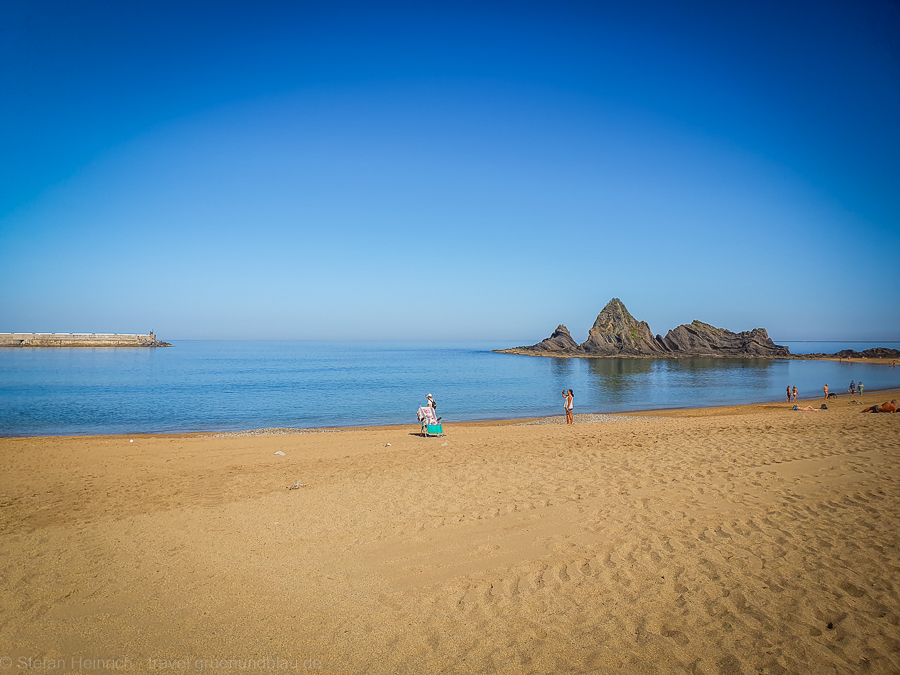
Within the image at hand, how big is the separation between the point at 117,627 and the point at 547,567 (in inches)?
199

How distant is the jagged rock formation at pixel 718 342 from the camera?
108825 mm

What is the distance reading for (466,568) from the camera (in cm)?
600

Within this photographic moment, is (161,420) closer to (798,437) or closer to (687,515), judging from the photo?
(687,515)

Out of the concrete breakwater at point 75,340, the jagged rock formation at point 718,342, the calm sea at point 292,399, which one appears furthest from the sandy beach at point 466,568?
the concrete breakwater at point 75,340

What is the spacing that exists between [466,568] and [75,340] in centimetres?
15546

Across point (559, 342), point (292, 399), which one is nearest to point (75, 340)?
point (292, 399)

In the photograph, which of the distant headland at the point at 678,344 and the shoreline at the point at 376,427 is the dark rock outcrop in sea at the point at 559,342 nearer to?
the distant headland at the point at 678,344

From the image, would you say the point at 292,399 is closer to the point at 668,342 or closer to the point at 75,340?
the point at 668,342

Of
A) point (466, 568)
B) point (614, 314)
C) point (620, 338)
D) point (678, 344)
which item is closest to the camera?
point (466, 568)

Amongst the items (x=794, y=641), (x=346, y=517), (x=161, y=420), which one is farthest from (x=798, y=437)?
(x=161, y=420)

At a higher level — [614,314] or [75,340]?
[614,314]

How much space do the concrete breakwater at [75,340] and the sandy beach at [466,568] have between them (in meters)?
142

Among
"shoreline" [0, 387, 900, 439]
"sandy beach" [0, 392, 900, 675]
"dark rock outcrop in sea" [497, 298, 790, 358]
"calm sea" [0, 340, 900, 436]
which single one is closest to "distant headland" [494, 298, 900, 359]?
"dark rock outcrop in sea" [497, 298, 790, 358]

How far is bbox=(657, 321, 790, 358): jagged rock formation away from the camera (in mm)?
108825
